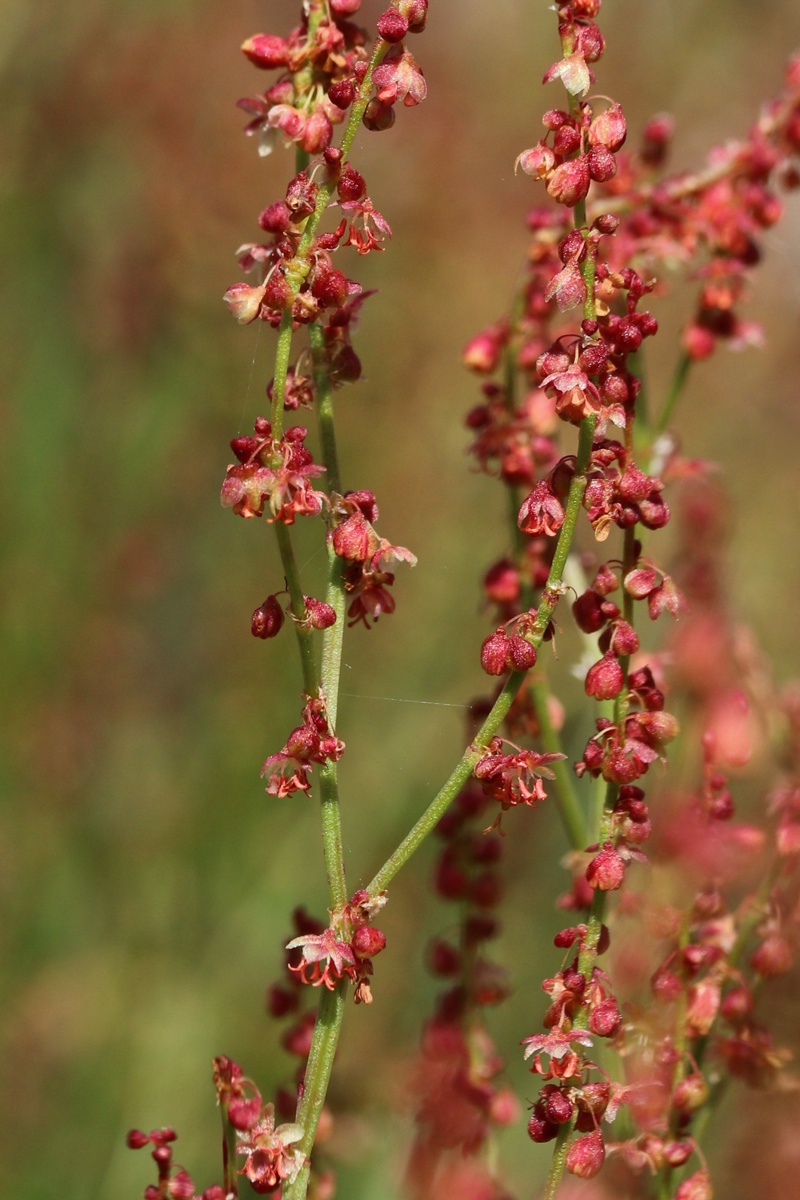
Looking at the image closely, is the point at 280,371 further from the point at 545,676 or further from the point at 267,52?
the point at 545,676

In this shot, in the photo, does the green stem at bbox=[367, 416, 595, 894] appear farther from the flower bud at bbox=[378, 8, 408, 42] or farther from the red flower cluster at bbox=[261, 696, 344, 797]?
the flower bud at bbox=[378, 8, 408, 42]

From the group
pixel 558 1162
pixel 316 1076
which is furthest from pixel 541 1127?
pixel 316 1076

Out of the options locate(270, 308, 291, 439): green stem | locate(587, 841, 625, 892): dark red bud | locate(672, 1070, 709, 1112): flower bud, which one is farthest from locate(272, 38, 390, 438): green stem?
locate(672, 1070, 709, 1112): flower bud

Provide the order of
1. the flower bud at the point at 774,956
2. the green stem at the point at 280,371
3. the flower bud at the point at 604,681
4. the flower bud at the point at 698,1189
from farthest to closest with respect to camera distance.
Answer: the flower bud at the point at 774,956
the flower bud at the point at 698,1189
the flower bud at the point at 604,681
the green stem at the point at 280,371

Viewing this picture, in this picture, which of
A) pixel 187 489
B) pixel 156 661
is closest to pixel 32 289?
pixel 187 489

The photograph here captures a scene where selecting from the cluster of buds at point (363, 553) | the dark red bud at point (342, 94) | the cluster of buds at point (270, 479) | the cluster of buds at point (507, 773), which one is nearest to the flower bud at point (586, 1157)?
the cluster of buds at point (507, 773)

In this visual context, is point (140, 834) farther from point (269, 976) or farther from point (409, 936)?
point (409, 936)

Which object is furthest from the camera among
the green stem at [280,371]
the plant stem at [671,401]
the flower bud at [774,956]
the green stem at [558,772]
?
the plant stem at [671,401]

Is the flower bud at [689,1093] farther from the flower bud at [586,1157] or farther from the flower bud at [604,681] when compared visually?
the flower bud at [604,681]

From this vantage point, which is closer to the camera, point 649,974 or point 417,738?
point 649,974
